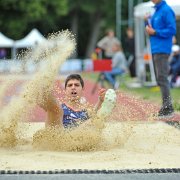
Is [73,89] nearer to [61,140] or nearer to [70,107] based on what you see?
[70,107]

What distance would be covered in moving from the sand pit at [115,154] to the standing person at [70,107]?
364mm

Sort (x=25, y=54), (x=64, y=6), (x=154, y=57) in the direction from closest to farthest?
(x=25, y=54), (x=154, y=57), (x=64, y=6)

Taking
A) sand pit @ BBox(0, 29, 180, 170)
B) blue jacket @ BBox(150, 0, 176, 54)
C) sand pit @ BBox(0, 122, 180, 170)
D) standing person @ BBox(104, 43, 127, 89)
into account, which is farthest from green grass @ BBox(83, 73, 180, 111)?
sand pit @ BBox(0, 29, 180, 170)

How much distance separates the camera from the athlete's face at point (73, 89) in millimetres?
7340

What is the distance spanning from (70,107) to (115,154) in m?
1.14

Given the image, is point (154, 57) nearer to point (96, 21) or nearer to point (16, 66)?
point (16, 66)

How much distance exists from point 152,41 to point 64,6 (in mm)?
45761

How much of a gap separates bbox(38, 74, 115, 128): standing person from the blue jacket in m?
3.63

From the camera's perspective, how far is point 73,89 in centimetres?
733

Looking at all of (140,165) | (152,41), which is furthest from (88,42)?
(140,165)

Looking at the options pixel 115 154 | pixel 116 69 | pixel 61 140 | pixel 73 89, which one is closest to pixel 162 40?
pixel 73 89

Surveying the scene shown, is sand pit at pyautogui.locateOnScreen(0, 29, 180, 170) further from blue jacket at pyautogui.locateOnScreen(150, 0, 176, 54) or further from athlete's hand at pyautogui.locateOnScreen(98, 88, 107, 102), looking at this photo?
blue jacket at pyautogui.locateOnScreen(150, 0, 176, 54)

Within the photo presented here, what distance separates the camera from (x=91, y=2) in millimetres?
63844

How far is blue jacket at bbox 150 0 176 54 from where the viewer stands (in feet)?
35.3
